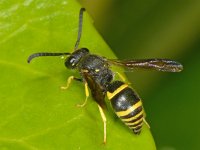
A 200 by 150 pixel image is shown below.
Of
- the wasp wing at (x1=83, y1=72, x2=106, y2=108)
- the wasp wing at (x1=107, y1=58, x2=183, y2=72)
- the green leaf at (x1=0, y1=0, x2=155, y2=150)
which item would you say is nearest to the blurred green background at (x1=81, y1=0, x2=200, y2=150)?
the wasp wing at (x1=107, y1=58, x2=183, y2=72)

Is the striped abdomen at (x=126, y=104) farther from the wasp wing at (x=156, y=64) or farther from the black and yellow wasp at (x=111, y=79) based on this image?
the wasp wing at (x=156, y=64)

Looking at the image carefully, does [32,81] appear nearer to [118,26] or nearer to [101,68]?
[101,68]

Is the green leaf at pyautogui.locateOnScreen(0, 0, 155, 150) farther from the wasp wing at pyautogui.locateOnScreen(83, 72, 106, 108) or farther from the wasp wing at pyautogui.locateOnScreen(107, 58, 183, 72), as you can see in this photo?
the wasp wing at pyautogui.locateOnScreen(107, 58, 183, 72)

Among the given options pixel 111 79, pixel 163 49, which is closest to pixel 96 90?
pixel 111 79

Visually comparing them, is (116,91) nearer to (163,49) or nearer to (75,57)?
(75,57)

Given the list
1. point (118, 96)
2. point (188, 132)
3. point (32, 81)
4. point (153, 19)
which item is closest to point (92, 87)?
point (118, 96)
